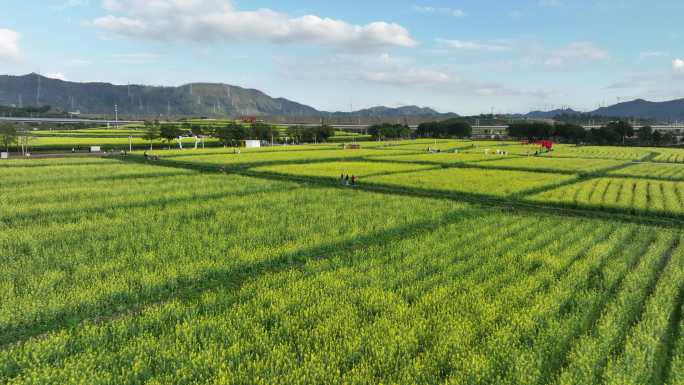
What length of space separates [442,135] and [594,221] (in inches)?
6255

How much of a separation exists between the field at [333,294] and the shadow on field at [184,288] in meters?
0.05

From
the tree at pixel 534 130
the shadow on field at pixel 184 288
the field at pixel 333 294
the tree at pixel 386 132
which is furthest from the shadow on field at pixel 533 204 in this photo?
the tree at pixel 534 130

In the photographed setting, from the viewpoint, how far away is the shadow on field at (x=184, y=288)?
9797 mm

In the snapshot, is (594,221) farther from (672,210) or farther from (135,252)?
(135,252)

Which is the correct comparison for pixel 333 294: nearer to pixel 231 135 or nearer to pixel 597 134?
pixel 231 135

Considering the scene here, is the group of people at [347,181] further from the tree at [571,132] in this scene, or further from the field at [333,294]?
the tree at [571,132]

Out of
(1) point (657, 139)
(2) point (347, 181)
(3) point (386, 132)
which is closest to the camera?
(2) point (347, 181)

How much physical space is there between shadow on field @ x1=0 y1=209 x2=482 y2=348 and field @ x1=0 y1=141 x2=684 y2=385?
0.05 meters

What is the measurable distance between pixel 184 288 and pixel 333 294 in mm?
4958

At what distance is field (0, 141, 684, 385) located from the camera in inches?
316

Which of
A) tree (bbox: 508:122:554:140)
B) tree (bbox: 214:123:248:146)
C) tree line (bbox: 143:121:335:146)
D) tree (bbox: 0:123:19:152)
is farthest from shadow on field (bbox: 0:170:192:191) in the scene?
tree (bbox: 508:122:554:140)

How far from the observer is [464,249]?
1666 centimetres

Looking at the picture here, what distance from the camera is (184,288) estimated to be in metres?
12.5

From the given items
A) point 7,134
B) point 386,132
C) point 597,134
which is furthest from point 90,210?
point 597,134
